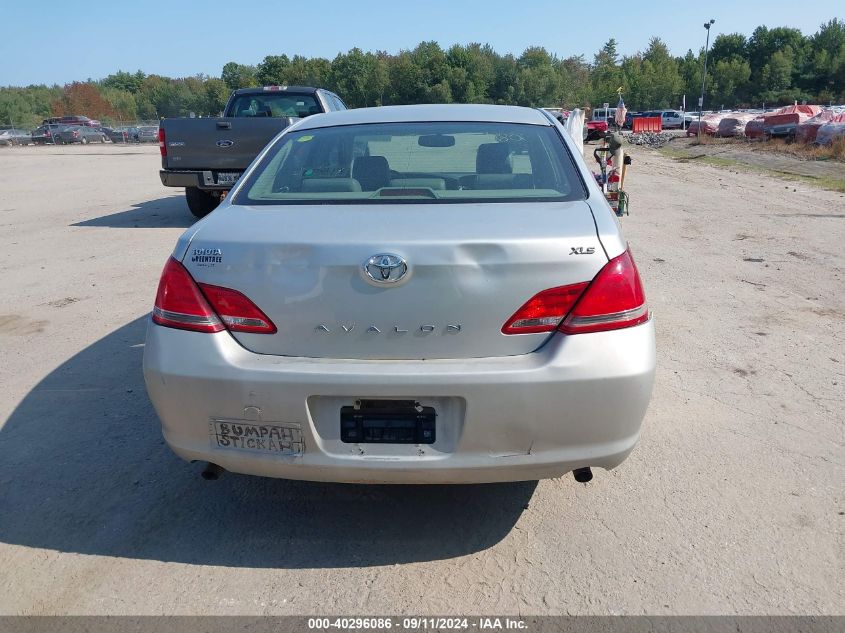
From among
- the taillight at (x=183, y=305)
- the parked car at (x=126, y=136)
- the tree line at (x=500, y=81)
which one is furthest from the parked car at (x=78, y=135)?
the taillight at (x=183, y=305)

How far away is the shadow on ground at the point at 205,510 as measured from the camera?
2777mm

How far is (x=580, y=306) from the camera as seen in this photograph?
8.09ft

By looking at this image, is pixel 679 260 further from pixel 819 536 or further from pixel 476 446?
pixel 476 446

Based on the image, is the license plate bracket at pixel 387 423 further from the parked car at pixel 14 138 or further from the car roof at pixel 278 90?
the parked car at pixel 14 138

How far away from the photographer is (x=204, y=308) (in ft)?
8.41

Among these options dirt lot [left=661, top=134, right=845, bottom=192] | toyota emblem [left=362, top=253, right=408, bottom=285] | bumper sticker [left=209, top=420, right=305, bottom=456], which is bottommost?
dirt lot [left=661, top=134, right=845, bottom=192]

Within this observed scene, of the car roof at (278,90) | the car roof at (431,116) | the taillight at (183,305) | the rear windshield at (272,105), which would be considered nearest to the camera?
the taillight at (183,305)

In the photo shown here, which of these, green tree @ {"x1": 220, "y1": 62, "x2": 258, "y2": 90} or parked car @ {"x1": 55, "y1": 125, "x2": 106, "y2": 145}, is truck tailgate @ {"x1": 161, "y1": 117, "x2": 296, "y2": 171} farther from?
green tree @ {"x1": 220, "y1": 62, "x2": 258, "y2": 90}

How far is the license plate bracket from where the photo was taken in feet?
8.07

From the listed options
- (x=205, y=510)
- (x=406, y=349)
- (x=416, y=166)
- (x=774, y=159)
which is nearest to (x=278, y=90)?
(x=416, y=166)

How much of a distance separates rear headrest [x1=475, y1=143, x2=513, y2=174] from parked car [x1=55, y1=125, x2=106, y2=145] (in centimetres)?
6021

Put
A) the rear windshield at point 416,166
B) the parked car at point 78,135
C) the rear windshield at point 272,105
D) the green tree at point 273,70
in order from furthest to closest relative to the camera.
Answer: the green tree at point 273,70 → the parked car at point 78,135 → the rear windshield at point 272,105 → the rear windshield at point 416,166

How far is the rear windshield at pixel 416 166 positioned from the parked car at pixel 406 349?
16.9 inches

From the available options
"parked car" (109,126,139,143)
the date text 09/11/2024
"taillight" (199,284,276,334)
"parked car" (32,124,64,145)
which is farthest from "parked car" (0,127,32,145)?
the date text 09/11/2024
